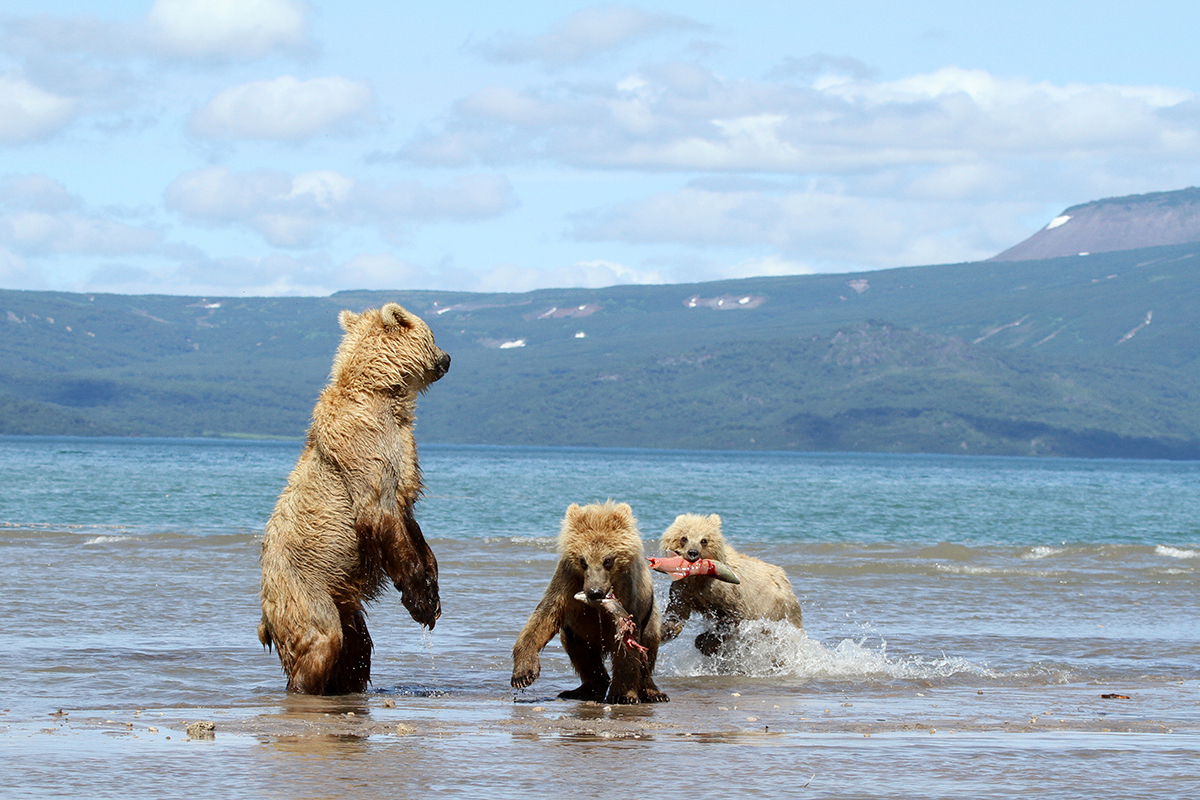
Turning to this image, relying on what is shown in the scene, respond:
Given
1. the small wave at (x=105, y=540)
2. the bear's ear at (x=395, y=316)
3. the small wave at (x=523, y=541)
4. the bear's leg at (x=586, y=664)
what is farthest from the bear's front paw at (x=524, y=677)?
the small wave at (x=523, y=541)

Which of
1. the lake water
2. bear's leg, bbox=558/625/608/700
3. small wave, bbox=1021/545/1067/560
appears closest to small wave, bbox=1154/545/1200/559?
small wave, bbox=1021/545/1067/560

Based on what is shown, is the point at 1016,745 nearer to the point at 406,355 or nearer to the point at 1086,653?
the point at 406,355

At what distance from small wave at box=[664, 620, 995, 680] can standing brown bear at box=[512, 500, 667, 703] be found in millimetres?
2378

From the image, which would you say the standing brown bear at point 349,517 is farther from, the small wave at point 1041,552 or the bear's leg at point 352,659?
the small wave at point 1041,552

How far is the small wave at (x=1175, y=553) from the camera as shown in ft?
94.1

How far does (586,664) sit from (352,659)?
153 centimetres

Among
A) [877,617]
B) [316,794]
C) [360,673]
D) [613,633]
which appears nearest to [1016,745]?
[613,633]

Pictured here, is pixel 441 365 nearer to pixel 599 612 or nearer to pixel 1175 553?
pixel 599 612

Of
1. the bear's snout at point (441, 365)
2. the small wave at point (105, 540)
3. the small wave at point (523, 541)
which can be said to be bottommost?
the small wave at point (523, 541)

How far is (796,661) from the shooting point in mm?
11305

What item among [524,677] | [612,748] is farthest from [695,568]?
[612,748]

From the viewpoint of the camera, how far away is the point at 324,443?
8.26m

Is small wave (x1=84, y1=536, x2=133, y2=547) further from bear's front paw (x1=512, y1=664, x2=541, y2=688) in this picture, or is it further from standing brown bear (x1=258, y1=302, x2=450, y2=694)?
bear's front paw (x1=512, y1=664, x2=541, y2=688)

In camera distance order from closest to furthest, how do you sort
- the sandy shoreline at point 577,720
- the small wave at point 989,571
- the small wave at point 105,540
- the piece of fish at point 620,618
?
the sandy shoreline at point 577,720 < the piece of fish at point 620,618 < the small wave at point 989,571 < the small wave at point 105,540
